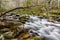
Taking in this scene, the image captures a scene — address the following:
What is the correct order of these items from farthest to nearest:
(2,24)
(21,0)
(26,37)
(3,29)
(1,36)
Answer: (21,0), (2,24), (3,29), (26,37), (1,36)

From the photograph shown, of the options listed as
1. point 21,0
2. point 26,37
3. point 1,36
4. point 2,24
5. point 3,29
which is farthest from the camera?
point 21,0

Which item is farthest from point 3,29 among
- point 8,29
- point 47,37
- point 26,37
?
point 47,37

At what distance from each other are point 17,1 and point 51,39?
534cm

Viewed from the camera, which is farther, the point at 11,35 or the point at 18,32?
the point at 18,32

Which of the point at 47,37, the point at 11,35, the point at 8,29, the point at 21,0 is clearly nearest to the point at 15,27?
the point at 8,29

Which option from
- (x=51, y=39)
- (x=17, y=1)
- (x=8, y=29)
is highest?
(x=17, y=1)

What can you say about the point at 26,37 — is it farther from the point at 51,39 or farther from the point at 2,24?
the point at 2,24

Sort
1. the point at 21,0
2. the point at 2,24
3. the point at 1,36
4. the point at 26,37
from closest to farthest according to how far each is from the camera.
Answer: the point at 1,36, the point at 26,37, the point at 2,24, the point at 21,0

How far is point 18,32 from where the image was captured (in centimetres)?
254

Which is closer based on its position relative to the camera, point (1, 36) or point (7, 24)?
point (1, 36)

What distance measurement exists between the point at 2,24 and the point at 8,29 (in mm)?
215

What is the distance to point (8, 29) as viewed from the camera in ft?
8.63

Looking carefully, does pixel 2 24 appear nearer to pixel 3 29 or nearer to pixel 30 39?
pixel 3 29

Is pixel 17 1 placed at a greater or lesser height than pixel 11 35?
greater
